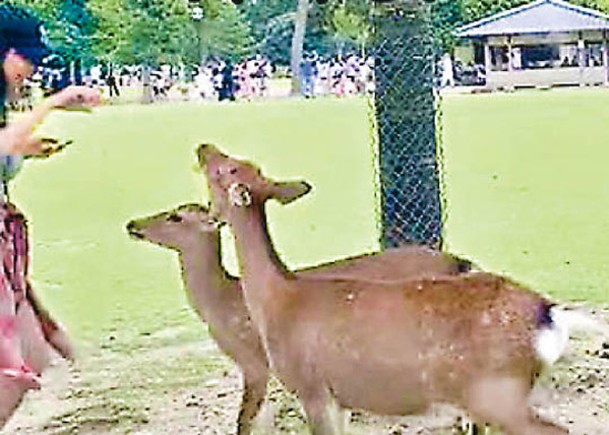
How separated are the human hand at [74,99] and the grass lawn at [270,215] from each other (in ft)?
4.54

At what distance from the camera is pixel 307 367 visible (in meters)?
3.95

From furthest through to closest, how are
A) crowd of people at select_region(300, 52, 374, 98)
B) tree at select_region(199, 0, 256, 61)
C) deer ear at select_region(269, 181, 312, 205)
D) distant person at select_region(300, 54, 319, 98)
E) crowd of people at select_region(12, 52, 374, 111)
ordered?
distant person at select_region(300, 54, 319, 98) < crowd of people at select_region(12, 52, 374, 111) < crowd of people at select_region(300, 52, 374, 98) < tree at select_region(199, 0, 256, 61) < deer ear at select_region(269, 181, 312, 205)

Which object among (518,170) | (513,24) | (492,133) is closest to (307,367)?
(518,170)

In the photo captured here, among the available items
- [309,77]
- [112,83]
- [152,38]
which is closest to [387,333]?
[152,38]

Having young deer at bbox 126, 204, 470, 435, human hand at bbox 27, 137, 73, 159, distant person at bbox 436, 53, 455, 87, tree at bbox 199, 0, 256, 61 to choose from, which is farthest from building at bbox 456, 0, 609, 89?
human hand at bbox 27, 137, 73, 159

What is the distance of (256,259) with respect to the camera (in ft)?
13.7

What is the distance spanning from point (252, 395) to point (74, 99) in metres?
1.16

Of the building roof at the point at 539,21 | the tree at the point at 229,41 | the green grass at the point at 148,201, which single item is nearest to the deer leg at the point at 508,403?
the green grass at the point at 148,201

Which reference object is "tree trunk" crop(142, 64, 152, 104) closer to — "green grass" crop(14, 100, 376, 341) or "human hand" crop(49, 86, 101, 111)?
"green grass" crop(14, 100, 376, 341)

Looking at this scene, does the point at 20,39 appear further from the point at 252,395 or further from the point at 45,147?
the point at 252,395

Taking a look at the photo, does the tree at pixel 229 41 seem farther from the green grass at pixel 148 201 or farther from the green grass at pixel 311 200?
the green grass at pixel 311 200

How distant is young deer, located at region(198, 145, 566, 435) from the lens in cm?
369

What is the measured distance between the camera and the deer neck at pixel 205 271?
4.62 meters

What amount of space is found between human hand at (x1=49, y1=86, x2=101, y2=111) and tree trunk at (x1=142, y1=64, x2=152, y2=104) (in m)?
33.9
